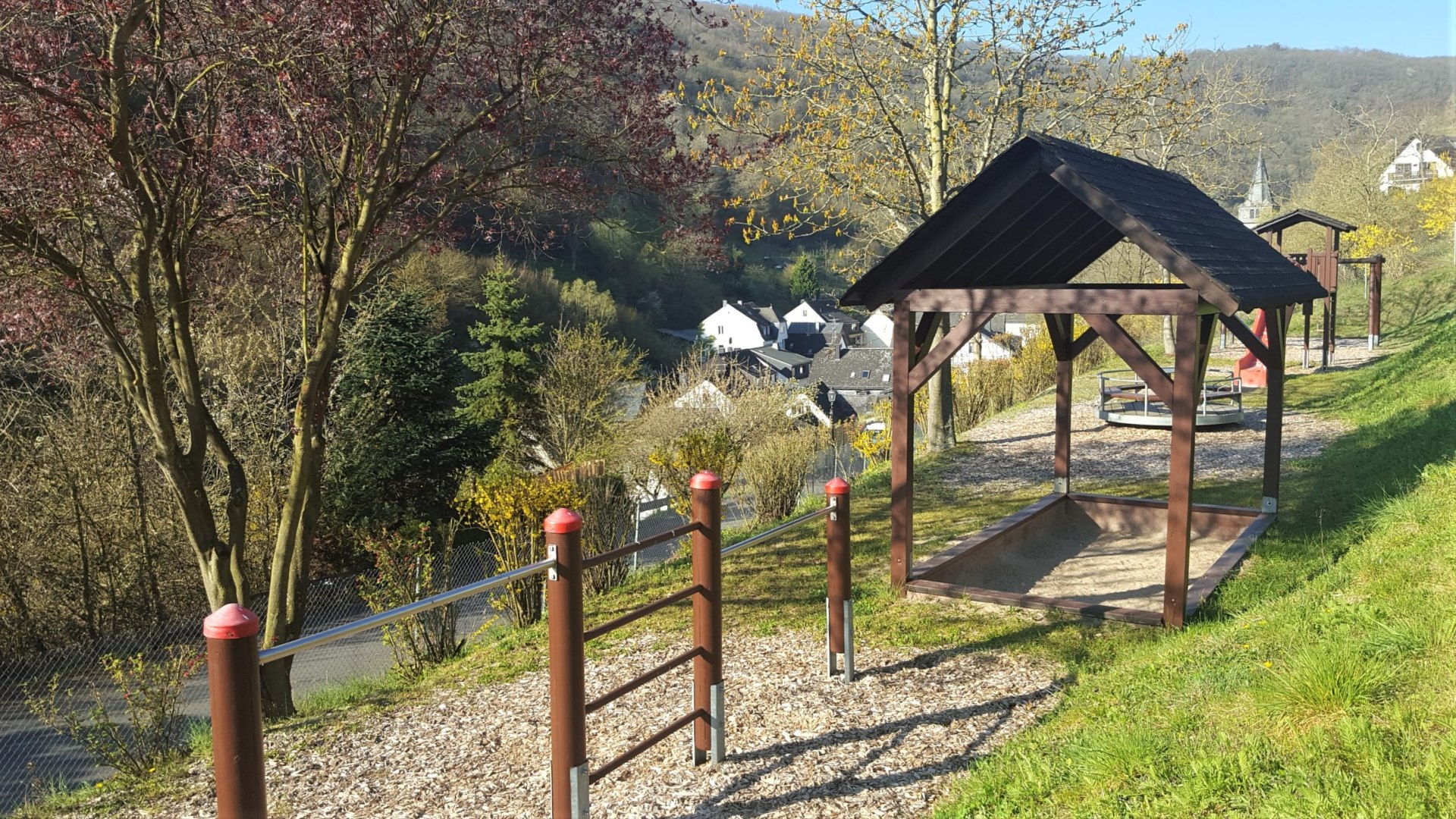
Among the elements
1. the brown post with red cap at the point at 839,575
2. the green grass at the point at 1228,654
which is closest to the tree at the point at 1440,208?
the green grass at the point at 1228,654

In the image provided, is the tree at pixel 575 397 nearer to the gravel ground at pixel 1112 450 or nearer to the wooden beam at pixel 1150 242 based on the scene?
the gravel ground at pixel 1112 450

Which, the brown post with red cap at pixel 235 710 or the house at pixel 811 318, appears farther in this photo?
the house at pixel 811 318

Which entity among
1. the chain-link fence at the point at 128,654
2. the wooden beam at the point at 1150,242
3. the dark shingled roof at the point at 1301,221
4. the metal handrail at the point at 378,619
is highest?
the dark shingled roof at the point at 1301,221

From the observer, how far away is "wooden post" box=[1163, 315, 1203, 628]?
20.2 ft

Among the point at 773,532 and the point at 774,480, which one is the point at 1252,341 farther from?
the point at 773,532

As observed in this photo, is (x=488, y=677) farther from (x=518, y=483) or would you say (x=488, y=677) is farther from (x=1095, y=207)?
(x=1095, y=207)

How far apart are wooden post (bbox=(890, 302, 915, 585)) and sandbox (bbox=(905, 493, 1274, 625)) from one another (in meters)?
0.18

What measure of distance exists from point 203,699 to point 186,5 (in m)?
8.88

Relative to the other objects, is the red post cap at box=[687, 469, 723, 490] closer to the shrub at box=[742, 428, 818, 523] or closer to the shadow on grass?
the shadow on grass

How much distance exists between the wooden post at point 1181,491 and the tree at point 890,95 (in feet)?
23.5

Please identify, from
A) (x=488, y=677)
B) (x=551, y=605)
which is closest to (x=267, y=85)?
(x=488, y=677)

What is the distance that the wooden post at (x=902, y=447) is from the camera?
7.01 m

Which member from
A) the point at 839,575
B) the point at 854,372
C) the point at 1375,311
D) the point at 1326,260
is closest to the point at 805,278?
the point at 854,372

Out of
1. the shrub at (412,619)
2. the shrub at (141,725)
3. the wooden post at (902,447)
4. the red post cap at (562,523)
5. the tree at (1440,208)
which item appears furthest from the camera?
the tree at (1440,208)
